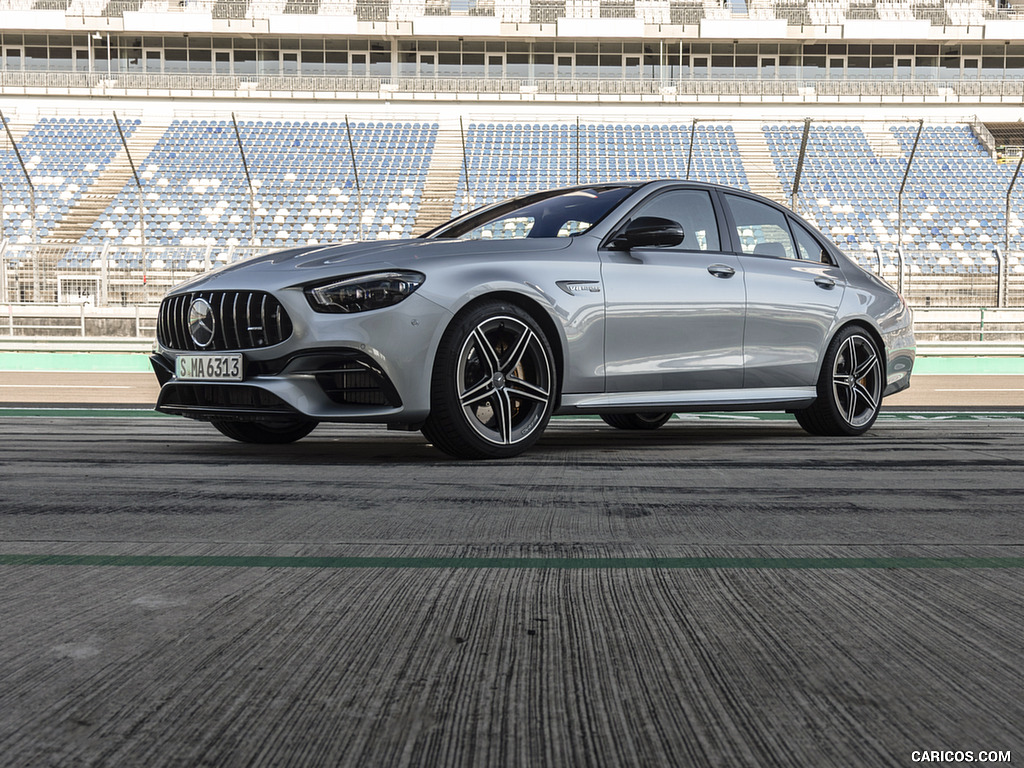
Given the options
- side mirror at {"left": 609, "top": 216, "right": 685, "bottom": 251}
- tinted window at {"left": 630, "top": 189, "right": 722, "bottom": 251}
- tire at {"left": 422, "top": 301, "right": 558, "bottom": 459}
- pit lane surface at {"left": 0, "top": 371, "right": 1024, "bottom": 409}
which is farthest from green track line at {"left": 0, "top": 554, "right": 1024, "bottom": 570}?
pit lane surface at {"left": 0, "top": 371, "right": 1024, "bottom": 409}

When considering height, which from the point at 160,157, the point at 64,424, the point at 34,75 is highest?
the point at 34,75

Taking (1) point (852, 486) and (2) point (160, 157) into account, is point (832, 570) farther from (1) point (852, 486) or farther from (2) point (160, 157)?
(2) point (160, 157)

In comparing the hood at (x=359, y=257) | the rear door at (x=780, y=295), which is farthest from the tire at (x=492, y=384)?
the rear door at (x=780, y=295)

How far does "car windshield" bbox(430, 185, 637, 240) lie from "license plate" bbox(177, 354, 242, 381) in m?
1.41

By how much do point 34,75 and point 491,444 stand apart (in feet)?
140

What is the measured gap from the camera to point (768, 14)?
145 ft

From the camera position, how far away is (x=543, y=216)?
6.00m

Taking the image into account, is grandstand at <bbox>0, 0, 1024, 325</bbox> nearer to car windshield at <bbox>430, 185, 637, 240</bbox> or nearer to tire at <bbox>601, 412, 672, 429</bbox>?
tire at <bbox>601, 412, 672, 429</bbox>

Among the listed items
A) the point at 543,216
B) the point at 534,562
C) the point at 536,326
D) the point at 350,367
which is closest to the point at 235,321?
the point at 350,367

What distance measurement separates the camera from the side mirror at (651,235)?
5.62 meters

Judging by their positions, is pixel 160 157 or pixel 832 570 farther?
pixel 160 157

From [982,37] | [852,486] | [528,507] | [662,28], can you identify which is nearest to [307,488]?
[528,507]

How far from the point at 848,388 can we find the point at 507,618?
501cm

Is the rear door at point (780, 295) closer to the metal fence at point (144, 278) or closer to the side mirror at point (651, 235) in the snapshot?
the side mirror at point (651, 235)
